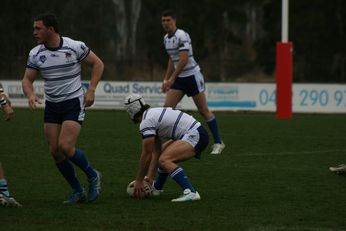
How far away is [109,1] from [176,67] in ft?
131

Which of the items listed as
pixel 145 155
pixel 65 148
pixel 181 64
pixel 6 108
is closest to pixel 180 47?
pixel 181 64

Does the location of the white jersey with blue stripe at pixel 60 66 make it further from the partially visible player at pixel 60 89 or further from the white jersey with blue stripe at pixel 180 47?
the white jersey with blue stripe at pixel 180 47

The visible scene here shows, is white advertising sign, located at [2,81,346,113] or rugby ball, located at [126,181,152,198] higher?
rugby ball, located at [126,181,152,198]

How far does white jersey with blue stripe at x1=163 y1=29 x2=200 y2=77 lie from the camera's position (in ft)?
49.5

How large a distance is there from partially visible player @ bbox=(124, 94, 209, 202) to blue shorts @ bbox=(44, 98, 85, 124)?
56 centimetres

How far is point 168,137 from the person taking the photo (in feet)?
33.9

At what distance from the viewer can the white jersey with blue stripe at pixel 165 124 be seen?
32.6 ft

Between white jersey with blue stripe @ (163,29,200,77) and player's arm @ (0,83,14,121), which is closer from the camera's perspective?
player's arm @ (0,83,14,121)

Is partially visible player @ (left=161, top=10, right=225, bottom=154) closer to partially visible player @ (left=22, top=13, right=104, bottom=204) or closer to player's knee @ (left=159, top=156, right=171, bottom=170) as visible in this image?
player's knee @ (left=159, top=156, right=171, bottom=170)

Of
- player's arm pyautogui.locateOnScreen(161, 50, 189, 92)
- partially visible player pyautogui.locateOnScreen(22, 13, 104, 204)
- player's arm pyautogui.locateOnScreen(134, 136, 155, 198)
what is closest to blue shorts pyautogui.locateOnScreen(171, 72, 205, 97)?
player's arm pyautogui.locateOnScreen(161, 50, 189, 92)

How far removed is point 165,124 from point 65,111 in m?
1.13

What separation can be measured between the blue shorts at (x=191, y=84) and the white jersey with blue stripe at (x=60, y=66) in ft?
18.8

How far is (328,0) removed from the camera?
159 ft

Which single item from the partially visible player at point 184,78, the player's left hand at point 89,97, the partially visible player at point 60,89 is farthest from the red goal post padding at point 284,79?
the player's left hand at point 89,97
